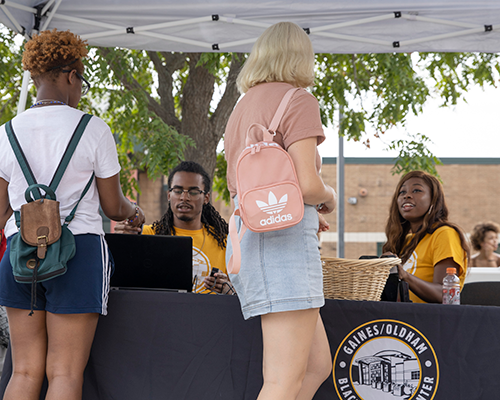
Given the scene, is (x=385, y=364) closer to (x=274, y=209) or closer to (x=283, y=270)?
(x=283, y=270)

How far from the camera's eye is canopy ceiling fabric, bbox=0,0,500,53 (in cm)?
324

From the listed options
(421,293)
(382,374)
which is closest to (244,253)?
(382,374)

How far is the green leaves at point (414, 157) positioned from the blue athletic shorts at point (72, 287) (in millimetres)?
4575

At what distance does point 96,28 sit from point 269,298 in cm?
265

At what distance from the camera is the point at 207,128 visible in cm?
573

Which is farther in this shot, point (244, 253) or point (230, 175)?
point (230, 175)

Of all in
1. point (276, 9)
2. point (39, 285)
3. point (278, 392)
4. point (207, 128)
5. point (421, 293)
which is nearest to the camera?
point (278, 392)

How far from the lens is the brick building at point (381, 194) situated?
19.7 m

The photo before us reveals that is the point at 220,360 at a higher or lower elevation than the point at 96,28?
lower

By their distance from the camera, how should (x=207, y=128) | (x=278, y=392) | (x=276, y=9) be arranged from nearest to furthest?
(x=278, y=392) < (x=276, y=9) < (x=207, y=128)

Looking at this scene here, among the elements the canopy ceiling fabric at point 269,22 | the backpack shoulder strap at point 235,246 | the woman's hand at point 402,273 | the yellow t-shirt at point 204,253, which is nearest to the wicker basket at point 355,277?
the woman's hand at point 402,273

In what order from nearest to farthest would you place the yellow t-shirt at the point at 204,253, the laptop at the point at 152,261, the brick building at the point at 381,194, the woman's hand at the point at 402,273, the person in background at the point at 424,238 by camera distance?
the laptop at the point at 152,261
the woman's hand at the point at 402,273
the person in background at the point at 424,238
the yellow t-shirt at the point at 204,253
the brick building at the point at 381,194

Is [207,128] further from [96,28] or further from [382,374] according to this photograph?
[382,374]

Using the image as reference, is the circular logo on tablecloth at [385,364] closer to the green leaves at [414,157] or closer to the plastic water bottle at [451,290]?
the plastic water bottle at [451,290]
